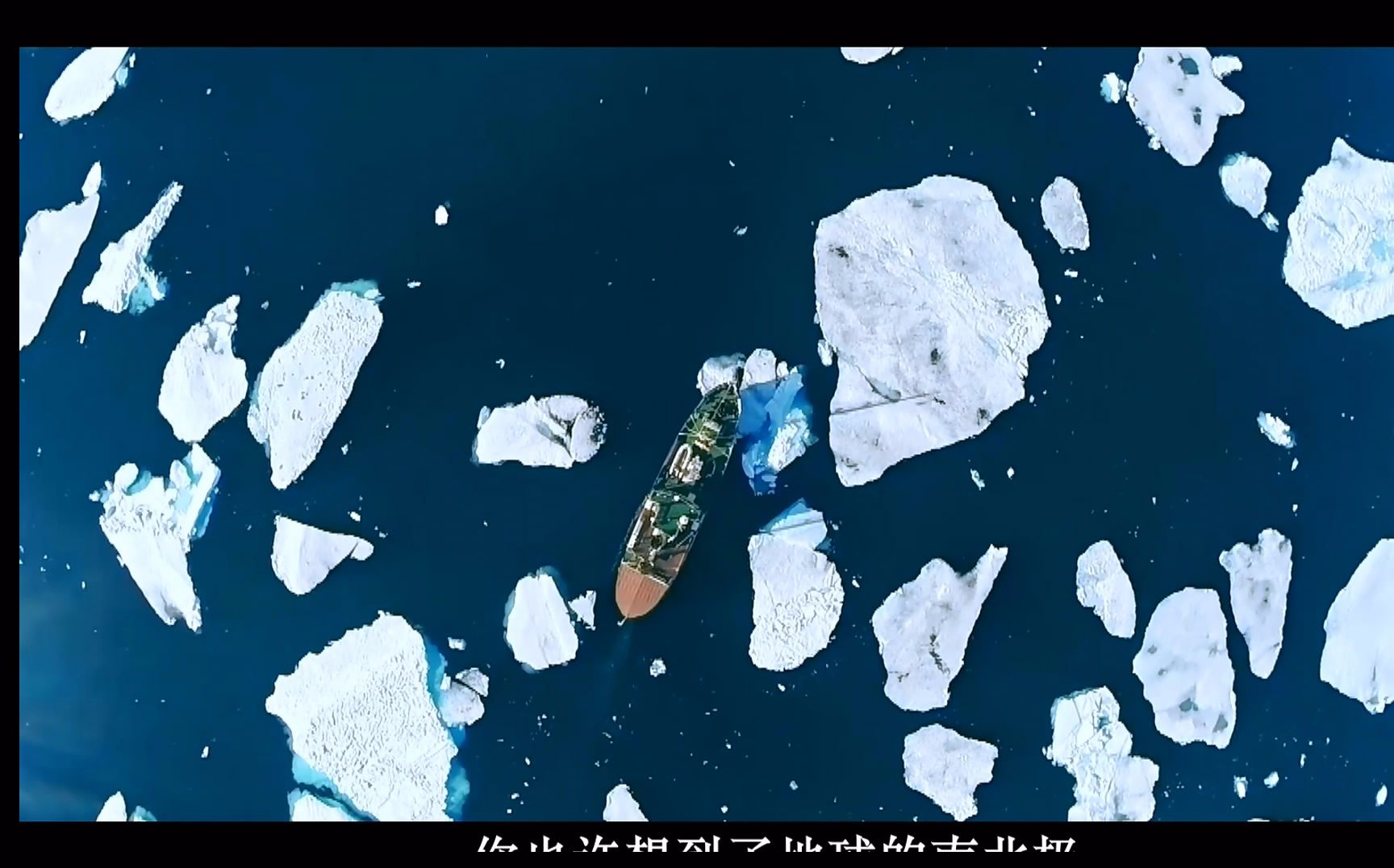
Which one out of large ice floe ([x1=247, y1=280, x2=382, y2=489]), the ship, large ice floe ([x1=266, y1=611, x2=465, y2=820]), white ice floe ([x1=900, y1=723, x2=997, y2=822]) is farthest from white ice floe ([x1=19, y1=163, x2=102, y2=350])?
white ice floe ([x1=900, y1=723, x2=997, y2=822])

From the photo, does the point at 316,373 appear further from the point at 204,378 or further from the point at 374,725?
the point at 374,725

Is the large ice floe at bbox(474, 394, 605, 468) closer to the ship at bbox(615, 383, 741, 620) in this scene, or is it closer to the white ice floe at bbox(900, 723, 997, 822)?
the ship at bbox(615, 383, 741, 620)

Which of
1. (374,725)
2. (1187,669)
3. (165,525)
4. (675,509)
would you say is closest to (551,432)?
(675,509)

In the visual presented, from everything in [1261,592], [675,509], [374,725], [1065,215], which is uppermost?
[1065,215]

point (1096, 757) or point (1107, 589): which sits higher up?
point (1107, 589)
